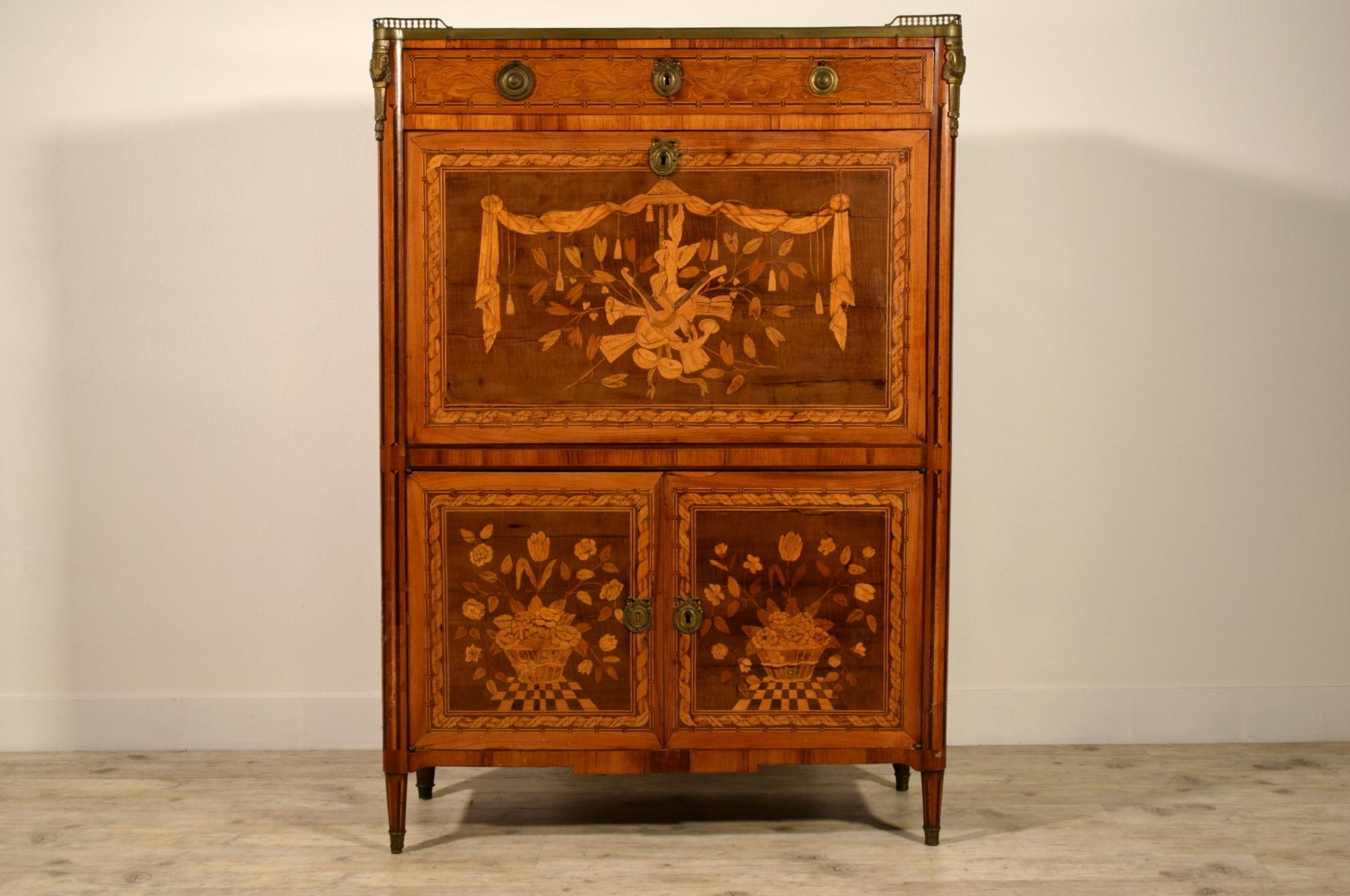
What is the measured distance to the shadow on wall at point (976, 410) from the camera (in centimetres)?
294

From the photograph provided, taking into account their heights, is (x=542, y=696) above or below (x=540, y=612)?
below

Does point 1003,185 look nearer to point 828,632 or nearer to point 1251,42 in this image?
point 1251,42

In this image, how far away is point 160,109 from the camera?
9.60 feet

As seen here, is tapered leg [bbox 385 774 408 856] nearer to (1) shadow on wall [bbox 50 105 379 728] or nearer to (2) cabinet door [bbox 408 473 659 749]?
(2) cabinet door [bbox 408 473 659 749]

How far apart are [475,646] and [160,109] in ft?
5.40

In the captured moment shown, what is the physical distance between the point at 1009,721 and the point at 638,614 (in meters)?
1.27

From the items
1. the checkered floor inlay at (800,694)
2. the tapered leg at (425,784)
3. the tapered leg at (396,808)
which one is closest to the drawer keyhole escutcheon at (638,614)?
the checkered floor inlay at (800,694)

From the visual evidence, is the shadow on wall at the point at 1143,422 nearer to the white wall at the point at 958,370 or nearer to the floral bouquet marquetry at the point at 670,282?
the white wall at the point at 958,370

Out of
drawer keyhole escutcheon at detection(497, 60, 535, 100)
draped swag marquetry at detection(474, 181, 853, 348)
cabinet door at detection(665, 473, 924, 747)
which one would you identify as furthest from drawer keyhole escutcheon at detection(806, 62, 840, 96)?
cabinet door at detection(665, 473, 924, 747)

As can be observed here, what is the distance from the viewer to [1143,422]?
3.03 m

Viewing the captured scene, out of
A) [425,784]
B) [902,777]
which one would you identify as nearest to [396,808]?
[425,784]

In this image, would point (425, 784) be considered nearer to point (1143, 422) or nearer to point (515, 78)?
point (515, 78)

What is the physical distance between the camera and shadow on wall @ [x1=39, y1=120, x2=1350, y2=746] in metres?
2.94

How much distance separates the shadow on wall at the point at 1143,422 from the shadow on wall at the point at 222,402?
1574 mm
